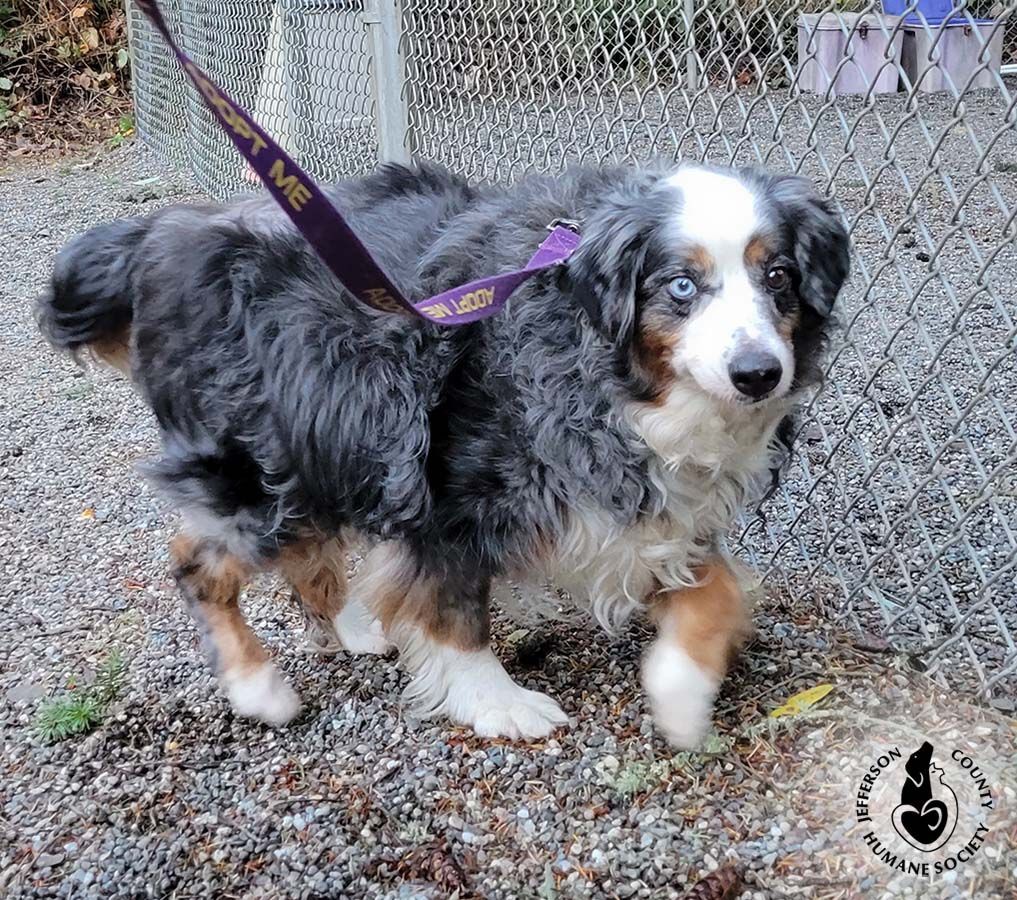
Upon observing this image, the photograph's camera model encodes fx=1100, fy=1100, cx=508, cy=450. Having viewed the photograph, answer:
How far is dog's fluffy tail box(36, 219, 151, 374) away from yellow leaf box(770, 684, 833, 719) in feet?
6.39

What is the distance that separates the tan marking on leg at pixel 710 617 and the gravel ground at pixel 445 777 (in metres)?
0.16

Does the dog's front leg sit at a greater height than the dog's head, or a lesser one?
lesser

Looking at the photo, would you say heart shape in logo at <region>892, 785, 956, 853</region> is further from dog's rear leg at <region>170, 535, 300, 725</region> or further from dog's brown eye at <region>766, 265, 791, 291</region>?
dog's rear leg at <region>170, 535, 300, 725</region>

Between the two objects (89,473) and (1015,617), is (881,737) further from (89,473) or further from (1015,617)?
(89,473)

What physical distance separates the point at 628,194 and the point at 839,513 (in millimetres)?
1525

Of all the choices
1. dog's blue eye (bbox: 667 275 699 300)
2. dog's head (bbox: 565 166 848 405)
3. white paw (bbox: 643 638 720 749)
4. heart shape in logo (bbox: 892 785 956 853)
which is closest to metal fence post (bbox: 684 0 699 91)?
dog's head (bbox: 565 166 848 405)

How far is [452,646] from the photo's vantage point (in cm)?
278

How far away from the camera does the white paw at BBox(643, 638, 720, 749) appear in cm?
248

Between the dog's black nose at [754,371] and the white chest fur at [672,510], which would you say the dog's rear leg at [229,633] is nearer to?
the white chest fur at [672,510]

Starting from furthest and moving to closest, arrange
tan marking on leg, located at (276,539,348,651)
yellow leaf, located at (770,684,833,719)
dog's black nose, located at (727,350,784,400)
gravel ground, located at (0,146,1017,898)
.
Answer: tan marking on leg, located at (276,539,348,651), yellow leaf, located at (770,684,833,719), gravel ground, located at (0,146,1017,898), dog's black nose, located at (727,350,784,400)

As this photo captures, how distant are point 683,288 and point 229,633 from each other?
1.52 m

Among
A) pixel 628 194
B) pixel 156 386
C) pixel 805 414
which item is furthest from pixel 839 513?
pixel 156 386

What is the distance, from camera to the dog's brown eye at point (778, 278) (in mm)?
2258

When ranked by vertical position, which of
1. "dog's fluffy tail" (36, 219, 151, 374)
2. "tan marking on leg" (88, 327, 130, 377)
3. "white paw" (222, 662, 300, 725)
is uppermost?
"dog's fluffy tail" (36, 219, 151, 374)
